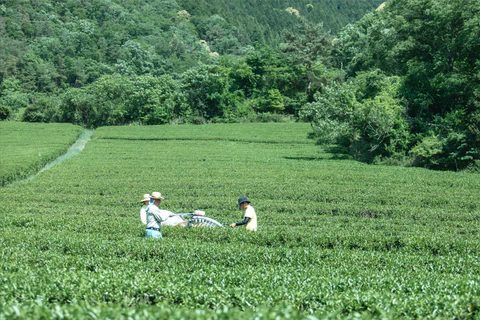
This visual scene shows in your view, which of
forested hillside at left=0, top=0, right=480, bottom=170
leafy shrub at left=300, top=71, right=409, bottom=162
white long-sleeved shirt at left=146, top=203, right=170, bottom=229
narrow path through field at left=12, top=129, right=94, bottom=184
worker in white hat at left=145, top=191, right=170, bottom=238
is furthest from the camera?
leafy shrub at left=300, top=71, right=409, bottom=162

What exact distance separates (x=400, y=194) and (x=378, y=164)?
54.5 feet

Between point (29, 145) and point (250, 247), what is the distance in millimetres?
43861

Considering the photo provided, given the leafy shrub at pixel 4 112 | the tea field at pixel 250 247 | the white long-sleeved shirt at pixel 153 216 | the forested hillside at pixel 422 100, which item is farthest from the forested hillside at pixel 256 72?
the white long-sleeved shirt at pixel 153 216

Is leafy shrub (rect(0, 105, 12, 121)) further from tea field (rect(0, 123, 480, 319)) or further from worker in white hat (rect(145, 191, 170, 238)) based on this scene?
worker in white hat (rect(145, 191, 170, 238))

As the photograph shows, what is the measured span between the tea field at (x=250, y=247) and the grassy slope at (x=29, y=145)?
277 centimetres

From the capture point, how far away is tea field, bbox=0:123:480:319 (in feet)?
27.8

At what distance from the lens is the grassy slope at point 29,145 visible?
37531mm

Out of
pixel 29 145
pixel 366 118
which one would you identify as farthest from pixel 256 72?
pixel 366 118

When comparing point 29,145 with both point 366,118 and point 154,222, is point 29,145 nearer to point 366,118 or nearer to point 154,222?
point 366,118

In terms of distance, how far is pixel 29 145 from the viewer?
5312cm

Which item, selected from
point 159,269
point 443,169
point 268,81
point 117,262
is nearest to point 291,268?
point 159,269

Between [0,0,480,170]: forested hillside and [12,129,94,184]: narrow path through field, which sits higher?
[0,0,480,170]: forested hillside

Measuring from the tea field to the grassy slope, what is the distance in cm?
277

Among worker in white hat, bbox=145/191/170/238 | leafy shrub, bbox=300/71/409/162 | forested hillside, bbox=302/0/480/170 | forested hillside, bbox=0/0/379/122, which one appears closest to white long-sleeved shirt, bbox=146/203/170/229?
worker in white hat, bbox=145/191/170/238
